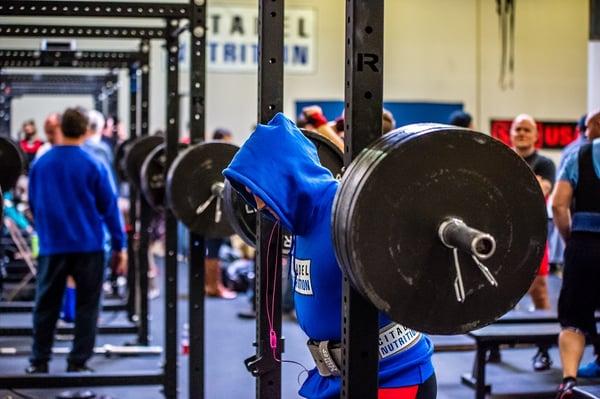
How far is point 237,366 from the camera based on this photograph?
5043 millimetres

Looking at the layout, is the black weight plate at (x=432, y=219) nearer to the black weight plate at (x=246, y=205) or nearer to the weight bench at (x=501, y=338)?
the black weight plate at (x=246, y=205)

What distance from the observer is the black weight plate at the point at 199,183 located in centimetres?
322

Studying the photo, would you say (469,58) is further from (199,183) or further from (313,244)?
(313,244)

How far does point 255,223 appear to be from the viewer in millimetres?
2492

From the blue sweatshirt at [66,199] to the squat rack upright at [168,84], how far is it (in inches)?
27.7

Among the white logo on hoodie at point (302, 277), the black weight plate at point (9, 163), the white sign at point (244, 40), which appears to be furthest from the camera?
the white sign at point (244, 40)

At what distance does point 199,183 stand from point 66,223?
5.13 feet

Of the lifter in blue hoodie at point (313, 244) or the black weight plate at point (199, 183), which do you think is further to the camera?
the black weight plate at point (199, 183)

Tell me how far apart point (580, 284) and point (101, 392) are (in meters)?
2.62

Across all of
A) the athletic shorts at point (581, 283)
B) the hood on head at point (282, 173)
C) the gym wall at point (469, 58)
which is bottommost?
the athletic shorts at point (581, 283)

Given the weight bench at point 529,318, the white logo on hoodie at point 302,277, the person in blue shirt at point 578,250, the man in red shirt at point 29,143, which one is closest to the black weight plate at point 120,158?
the man in red shirt at point 29,143

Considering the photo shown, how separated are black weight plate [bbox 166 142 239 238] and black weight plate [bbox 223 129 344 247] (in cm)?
66

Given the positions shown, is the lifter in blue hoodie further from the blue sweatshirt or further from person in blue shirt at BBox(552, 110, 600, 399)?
the blue sweatshirt

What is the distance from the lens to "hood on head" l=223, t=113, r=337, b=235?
1722 mm
